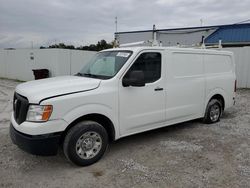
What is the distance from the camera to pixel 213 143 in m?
5.17

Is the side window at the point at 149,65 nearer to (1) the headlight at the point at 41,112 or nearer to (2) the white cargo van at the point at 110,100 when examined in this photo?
(2) the white cargo van at the point at 110,100

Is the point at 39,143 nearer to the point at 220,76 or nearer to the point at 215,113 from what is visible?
the point at 215,113

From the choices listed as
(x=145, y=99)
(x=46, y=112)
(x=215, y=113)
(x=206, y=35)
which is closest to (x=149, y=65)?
(x=145, y=99)

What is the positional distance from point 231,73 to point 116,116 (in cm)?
406

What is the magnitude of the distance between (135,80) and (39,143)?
5.92 ft

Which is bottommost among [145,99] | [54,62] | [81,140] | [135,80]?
[81,140]

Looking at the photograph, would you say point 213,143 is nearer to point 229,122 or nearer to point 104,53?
point 229,122

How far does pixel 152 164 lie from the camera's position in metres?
4.21

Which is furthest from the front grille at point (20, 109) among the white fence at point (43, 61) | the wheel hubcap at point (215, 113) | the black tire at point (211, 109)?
the white fence at point (43, 61)

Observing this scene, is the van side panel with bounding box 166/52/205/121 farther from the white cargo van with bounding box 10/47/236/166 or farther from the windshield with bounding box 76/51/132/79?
the windshield with bounding box 76/51/132/79

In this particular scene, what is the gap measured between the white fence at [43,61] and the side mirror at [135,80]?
11.6 m

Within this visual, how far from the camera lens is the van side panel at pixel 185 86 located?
5.30 metres

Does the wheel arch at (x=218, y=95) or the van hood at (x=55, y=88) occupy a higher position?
the van hood at (x=55, y=88)

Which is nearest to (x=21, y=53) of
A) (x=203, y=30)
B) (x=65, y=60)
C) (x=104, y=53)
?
(x=65, y=60)
